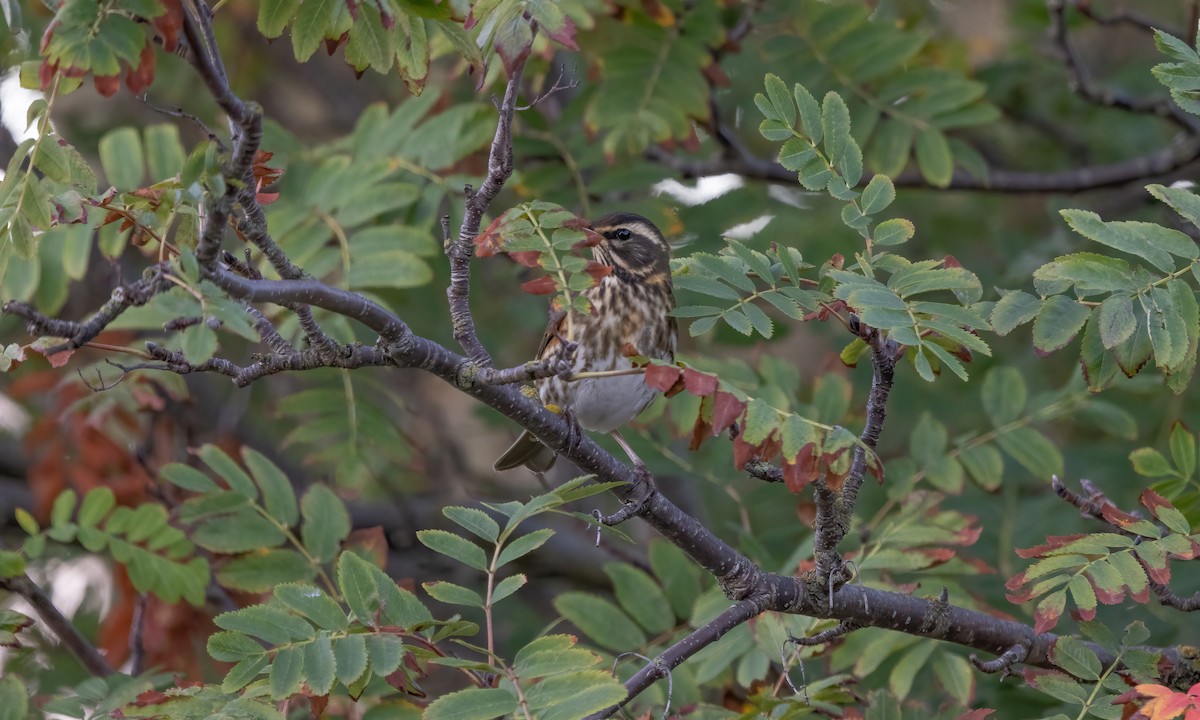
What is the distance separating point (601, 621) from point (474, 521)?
1218 millimetres

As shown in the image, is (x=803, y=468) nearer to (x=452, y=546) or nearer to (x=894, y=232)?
(x=894, y=232)

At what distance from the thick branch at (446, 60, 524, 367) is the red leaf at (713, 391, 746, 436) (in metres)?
0.48

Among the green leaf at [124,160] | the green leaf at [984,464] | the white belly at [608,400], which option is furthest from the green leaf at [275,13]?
the green leaf at [984,464]

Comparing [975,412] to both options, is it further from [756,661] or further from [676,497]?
[756,661]

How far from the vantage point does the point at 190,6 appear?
2.20 m

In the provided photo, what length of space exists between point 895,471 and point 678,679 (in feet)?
3.91

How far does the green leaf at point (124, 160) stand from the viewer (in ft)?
16.1

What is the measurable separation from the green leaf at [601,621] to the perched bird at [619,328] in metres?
0.60

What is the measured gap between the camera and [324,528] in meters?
3.79

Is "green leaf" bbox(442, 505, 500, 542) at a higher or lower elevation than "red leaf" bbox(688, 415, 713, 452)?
lower

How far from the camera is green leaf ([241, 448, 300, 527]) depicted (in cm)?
385

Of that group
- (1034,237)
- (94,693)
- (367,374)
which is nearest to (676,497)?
(367,374)

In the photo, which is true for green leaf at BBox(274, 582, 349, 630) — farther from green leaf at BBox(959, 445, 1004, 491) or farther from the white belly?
green leaf at BBox(959, 445, 1004, 491)

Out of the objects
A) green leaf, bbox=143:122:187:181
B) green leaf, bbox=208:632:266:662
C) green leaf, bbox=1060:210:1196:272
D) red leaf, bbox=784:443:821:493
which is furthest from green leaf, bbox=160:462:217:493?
green leaf, bbox=1060:210:1196:272
